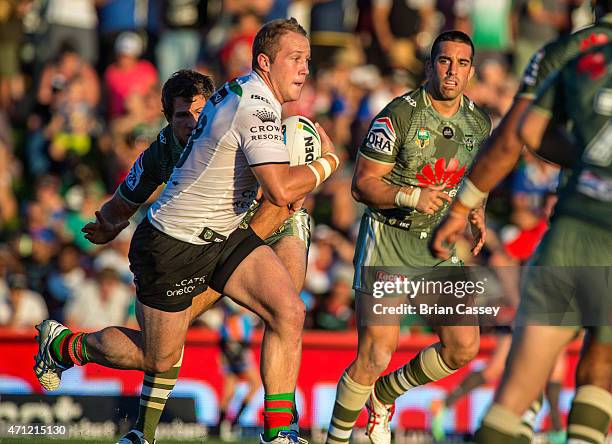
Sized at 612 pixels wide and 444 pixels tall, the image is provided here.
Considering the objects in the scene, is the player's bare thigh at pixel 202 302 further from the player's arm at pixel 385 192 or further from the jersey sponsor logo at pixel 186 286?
the player's arm at pixel 385 192

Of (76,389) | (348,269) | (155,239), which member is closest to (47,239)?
(76,389)

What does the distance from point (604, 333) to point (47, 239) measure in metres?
10.5

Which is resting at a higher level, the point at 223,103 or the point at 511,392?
the point at 223,103

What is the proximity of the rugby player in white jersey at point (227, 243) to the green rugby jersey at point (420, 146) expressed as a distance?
0.80 meters

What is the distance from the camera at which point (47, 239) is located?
615 inches

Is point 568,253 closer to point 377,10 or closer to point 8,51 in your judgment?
point 377,10

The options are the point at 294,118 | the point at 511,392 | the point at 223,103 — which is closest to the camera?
the point at 511,392

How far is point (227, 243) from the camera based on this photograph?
8719mm

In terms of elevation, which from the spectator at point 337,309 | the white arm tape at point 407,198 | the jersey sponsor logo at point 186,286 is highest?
the white arm tape at point 407,198

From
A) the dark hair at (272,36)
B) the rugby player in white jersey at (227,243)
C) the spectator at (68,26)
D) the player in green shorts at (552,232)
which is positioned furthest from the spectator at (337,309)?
the player in green shorts at (552,232)

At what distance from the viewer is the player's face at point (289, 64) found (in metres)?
8.51

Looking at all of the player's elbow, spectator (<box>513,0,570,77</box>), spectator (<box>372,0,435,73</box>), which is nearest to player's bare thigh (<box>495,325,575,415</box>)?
the player's elbow

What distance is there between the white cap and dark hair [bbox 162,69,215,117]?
834 cm

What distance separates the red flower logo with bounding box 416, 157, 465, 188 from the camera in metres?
9.55
